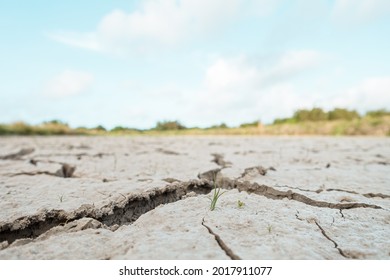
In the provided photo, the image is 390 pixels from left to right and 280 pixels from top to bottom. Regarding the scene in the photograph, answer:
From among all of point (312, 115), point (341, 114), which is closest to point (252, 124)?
point (312, 115)

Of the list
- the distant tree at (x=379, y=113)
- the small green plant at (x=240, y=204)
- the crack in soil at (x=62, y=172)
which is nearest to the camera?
the small green plant at (x=240, y=204)

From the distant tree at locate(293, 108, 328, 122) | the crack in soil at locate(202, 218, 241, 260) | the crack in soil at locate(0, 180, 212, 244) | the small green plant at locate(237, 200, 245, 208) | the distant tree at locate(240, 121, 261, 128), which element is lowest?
the crack in soil at locate(0, 180, 212, 244)

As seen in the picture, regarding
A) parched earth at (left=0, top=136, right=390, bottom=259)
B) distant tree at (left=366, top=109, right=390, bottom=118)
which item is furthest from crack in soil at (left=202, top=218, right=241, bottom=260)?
distant tree at (left=366, top=109, right=390, bottom=118)

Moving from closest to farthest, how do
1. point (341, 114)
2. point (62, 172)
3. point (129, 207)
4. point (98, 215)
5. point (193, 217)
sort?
point (193, 217) < point (98, 215) < point (129, 207) < point (62, 172) < point (341, 114)

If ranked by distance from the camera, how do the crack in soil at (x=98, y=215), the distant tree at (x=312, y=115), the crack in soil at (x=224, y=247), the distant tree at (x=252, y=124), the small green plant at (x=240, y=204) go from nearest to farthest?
1. the crack in soil at (x=224, y=247)
2. the crack in soil at (x=98, y=215)
3. the small green plant at (x=240, y=204)
4. the distant tree at (x=252, y=124)
5. the distant tree at (x=312, y=115)

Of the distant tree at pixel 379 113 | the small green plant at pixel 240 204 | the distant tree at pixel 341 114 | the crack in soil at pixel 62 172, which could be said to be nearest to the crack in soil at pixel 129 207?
the small green plant at pixel 240 204

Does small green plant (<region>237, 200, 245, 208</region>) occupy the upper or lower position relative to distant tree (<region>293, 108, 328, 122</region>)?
lower

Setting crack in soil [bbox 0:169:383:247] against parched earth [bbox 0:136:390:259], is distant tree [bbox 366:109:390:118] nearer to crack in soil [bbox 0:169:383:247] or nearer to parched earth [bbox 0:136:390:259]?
parched earth [bbox 0:136:390:259]

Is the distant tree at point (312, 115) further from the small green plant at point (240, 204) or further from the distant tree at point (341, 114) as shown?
the small green plant at point (240, 204)

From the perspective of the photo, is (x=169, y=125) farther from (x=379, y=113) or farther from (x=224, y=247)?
(x=224, y=247)

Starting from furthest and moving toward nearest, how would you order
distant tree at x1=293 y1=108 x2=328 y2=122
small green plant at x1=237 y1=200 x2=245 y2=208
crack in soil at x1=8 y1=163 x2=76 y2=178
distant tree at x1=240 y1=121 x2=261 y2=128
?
distant tree at x1=293 y1=108 x2=328 y2=122
distant tree at x1=240 y1=121 x2=261 y2=128
crack in soil at x1=8 y1=163 x2=76 y2=178
small green plant at x1=237 y1=200 x2=245 y2=208

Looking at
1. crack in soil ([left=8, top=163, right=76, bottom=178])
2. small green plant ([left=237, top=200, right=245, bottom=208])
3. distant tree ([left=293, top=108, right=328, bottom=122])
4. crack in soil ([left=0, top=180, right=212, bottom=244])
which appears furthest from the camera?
distant tree ([left=293, top=108, right=328, bottom=122])
